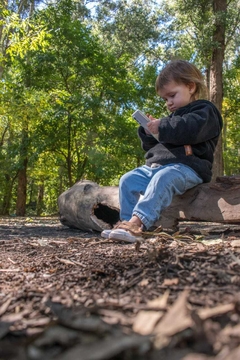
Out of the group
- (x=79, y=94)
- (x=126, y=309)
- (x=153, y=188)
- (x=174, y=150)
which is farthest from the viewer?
(x=79, y=94)

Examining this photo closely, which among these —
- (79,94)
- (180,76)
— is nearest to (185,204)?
(180,76)

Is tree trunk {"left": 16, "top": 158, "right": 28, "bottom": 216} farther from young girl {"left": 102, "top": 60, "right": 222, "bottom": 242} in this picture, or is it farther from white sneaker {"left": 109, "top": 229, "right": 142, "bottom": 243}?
white sneaker {"left": 109, "top": 229, "right": 142, "bottom": 243}

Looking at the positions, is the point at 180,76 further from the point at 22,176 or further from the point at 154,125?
the point at 22,176

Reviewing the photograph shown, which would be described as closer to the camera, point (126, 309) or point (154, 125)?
point (126, 309)

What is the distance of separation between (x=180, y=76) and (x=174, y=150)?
0.74 meters

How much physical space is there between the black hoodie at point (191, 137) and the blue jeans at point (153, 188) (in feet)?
0.30

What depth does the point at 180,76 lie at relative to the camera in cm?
369

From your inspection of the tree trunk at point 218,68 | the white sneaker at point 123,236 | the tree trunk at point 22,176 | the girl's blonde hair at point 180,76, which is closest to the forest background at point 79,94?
the tree trunk at point 22,176

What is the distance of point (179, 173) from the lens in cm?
331

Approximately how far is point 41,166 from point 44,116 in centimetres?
307

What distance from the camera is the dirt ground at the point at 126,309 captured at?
78cm

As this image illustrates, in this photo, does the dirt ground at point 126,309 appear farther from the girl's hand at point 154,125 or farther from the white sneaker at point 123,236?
the girl's hand at point 154,125

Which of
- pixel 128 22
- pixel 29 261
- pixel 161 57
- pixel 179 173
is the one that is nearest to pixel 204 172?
pixel 179 173

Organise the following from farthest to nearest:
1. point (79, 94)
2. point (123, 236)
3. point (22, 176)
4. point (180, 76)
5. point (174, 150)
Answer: point (22, 176) < point (79, 94) < point (180, 76) < point (174, 150) < point (123, 236)
